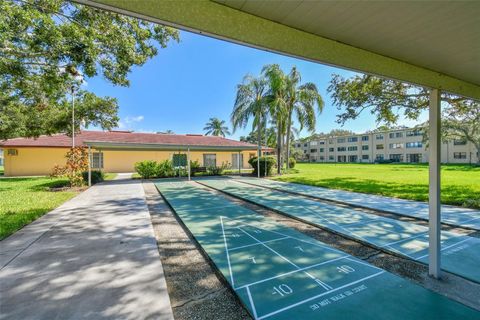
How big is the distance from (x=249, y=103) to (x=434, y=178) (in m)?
17.3

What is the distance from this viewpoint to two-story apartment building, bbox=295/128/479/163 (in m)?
39.5

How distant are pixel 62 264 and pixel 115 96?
45.3 feet

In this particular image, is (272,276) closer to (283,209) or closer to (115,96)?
(283,209)

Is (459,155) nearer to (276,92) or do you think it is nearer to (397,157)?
(397,157)

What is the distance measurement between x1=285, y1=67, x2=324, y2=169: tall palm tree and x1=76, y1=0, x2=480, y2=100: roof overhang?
16303mm

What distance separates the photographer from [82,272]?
3410 millimetres

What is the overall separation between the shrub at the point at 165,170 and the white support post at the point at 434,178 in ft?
62.2

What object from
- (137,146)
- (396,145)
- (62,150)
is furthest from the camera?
(396,145)

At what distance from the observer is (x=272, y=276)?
3293 mm

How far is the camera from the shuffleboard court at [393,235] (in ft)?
12.1

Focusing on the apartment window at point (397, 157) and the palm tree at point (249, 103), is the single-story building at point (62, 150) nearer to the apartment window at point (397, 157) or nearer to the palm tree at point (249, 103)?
the palm tree at point (249, 103)

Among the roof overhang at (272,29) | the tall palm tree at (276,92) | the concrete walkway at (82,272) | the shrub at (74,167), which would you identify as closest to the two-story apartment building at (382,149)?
the tall palm tree at (276,92)

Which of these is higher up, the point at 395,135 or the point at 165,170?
the point at 395,135

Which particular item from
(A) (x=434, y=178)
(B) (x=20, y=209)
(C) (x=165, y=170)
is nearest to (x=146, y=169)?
(C) (x=165, y=170)
